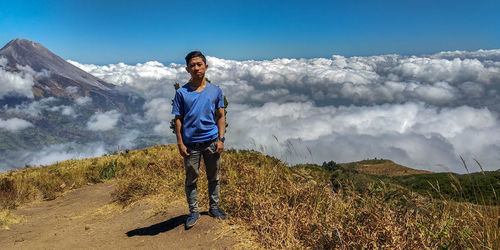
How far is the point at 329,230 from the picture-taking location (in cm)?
356

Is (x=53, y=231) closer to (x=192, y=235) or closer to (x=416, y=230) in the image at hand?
(x=192, y=235)

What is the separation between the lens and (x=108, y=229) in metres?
5.55

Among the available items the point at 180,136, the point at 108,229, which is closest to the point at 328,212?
the point at 180,136

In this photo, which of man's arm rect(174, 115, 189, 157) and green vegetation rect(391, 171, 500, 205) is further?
man's arm rect(174, 115, 189, 157)

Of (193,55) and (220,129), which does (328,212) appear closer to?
(220,129)

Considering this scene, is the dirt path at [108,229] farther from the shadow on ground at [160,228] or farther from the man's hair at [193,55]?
the man's hair at [193,55]

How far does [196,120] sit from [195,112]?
0.12 metres

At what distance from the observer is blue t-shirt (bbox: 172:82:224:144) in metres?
Answer: 4.30

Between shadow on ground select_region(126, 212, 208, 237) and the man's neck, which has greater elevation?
the man's neck

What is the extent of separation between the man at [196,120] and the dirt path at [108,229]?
0.41m

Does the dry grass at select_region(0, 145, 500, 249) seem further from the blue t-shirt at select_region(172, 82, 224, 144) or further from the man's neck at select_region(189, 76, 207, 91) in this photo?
the man's neck at select_region(189, 76, 207, 91)

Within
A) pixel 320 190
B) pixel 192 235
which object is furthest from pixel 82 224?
pixel 320 190

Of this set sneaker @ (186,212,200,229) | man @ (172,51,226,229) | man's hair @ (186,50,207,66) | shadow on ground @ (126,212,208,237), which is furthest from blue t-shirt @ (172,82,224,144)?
shadow on ground @ (126,212,208,237)

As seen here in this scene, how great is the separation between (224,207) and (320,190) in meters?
1.81
